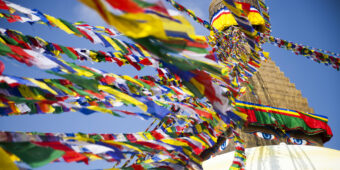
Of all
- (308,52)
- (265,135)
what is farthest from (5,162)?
(265,135)

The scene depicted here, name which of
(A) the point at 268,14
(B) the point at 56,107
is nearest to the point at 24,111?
(B) the point at 56,107

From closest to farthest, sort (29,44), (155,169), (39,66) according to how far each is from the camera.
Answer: (39,66)
(155,169)
(29,44)

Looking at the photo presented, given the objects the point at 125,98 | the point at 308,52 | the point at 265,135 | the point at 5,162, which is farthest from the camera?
the point at 265,135

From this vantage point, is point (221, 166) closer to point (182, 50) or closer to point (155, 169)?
point (155, 169)

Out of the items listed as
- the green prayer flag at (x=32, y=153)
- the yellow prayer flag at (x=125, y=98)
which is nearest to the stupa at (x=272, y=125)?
the yellow prayer flag at (x=125, y=98)

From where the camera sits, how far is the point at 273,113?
30.6ft

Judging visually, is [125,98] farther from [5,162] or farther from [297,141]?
[297,141]

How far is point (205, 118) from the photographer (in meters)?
2.61

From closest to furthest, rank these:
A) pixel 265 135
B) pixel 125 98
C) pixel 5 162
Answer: pixel 5 162 → pixel 125 98 → pixel 265 135

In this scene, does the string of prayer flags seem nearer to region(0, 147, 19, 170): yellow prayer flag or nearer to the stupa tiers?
the stupa tiers

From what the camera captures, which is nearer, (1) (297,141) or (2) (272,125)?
(2) (272,125)

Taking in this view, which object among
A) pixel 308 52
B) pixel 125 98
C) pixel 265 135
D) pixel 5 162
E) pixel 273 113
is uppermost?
pixel 273 113

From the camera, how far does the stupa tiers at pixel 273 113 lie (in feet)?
29.3

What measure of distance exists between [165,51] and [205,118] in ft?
4.43
